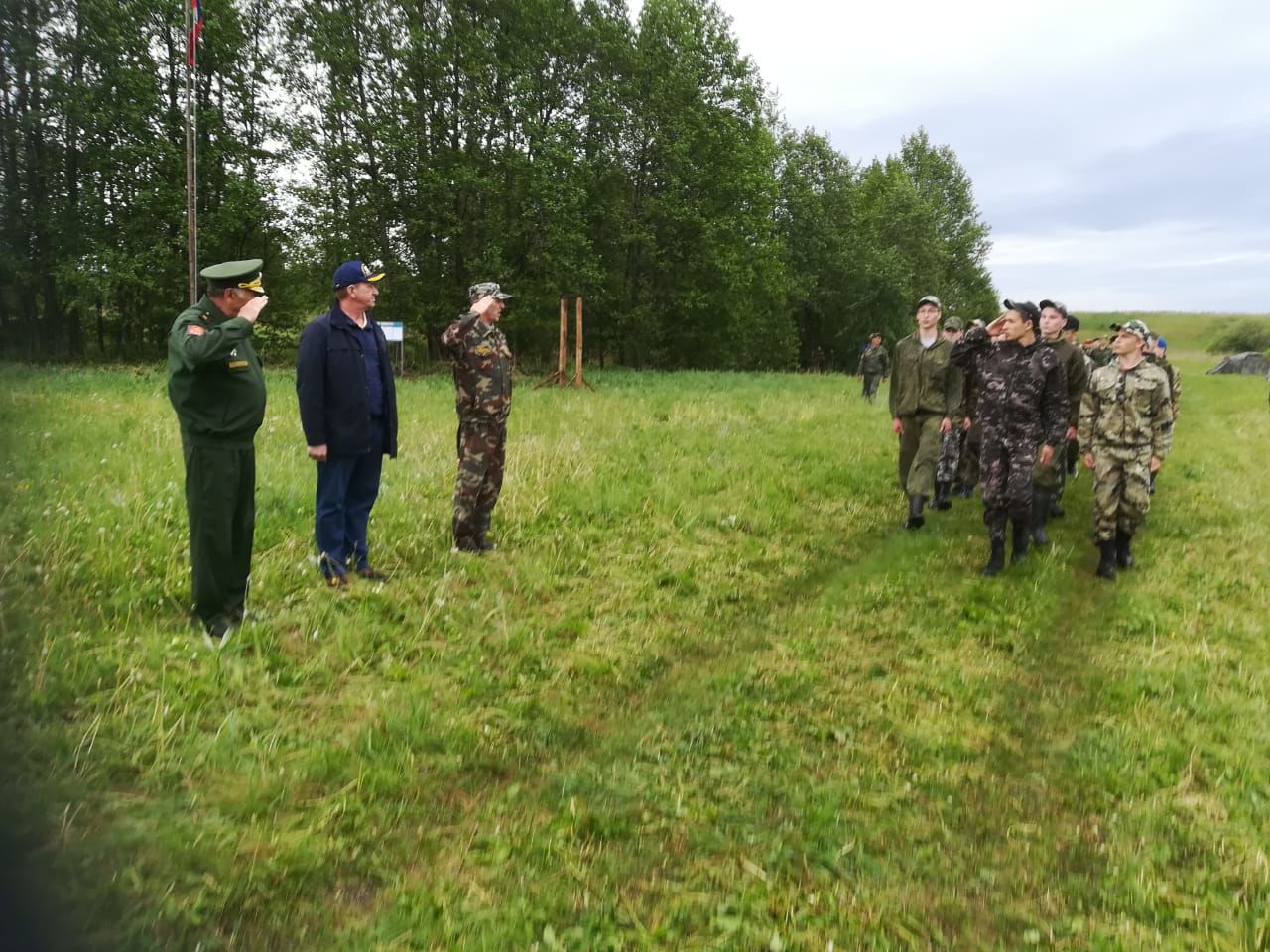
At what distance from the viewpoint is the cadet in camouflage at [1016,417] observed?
6.68 metres

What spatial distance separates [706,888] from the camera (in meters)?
3.06

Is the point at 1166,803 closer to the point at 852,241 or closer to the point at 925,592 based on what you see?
the point at 925,592

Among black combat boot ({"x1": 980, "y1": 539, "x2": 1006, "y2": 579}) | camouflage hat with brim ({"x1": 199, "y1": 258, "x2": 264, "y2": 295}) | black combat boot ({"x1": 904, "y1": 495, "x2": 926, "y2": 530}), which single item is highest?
camouflage hat with brim ({"x1": 199, "y1": 258, "x2": 264, "y2": 295})

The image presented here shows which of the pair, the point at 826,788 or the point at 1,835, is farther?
the point at 826,788

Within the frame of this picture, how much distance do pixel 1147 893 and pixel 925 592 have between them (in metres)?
3.33

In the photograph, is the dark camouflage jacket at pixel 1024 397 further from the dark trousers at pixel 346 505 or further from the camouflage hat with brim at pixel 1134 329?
the dark trousers at pixel 346 505

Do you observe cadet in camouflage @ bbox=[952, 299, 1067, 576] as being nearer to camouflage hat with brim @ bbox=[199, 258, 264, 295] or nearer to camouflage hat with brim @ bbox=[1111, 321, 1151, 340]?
camouflage hat with brim @ bbox=[1111, 321, 1151, 340]

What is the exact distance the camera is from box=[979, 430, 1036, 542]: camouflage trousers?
6.71 m

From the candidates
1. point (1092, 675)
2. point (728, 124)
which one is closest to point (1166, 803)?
point (1092, 675)

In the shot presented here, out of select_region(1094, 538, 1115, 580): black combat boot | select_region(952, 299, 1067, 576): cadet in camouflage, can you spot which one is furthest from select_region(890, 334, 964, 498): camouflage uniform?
select_region(1094, 538, 1115, 580): black combat boot

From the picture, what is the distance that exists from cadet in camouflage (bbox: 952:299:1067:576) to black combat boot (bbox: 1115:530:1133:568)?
3.04 ft

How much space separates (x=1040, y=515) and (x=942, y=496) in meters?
1.57

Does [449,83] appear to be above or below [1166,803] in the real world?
above

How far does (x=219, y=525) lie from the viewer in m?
4.53
